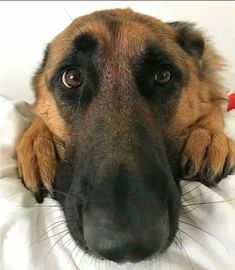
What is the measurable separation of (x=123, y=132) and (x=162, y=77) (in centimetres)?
33

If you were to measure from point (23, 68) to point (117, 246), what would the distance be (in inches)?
63.9

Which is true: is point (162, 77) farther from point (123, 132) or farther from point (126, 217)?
point (126, 217)

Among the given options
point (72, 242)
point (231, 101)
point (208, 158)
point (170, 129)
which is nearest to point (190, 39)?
point (231, 101)

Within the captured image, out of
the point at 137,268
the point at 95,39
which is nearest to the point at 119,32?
the point at 95,39

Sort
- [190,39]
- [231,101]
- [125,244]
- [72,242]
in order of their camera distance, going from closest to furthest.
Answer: [125,244]
[72,242]
[190,39]
[231,101]

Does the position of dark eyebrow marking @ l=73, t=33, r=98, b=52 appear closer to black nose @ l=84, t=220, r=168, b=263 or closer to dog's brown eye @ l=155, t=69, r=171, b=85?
dog's brown eye @ l=155, t=69, r=171, b=85

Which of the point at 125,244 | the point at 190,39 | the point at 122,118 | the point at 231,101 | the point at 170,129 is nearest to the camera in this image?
the point at 125,244

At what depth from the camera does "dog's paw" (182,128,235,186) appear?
150 centimetres

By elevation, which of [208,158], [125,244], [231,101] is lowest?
[231,101]

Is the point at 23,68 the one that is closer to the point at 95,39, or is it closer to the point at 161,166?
the point at 95,39

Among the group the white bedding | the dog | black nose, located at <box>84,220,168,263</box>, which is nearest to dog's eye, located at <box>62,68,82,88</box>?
the dog

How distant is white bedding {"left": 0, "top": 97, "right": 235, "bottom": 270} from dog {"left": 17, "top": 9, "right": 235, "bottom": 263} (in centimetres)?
6

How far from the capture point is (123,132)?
1.42 metres

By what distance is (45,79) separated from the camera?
1.85 meters
